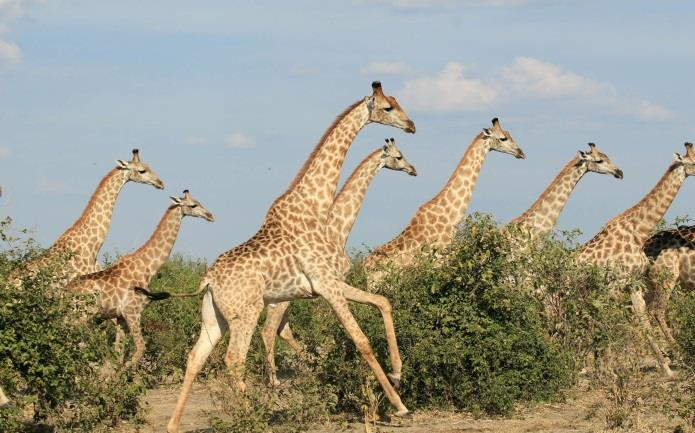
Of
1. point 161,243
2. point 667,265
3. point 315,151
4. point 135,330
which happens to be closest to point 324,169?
point 315,151

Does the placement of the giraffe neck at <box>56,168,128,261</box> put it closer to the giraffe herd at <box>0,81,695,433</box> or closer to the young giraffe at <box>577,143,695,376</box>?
the giraffe herd at <box>0,81,695,433</box>

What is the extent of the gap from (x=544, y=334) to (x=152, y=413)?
173 inches

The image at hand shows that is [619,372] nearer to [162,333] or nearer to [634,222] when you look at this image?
[634,222]

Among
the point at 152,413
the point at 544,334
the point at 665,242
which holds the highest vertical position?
the point at 665,242

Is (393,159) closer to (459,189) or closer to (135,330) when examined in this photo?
(459,189)

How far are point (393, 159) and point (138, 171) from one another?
4663 millimetres

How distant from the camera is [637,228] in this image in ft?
53.5

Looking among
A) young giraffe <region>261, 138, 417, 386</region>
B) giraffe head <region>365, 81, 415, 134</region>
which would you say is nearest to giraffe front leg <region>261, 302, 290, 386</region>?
young giraffe <region>261, 138, 417, 386</region>

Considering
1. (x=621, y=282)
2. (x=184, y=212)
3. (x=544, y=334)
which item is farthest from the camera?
(x=184, y=212)

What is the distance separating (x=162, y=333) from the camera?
17109 mm

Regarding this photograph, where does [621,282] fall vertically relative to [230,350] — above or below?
above

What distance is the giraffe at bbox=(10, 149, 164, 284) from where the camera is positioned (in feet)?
58.6

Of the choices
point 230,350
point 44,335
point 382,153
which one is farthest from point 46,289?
point 382,153

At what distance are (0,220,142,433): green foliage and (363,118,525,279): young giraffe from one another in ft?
14.1
